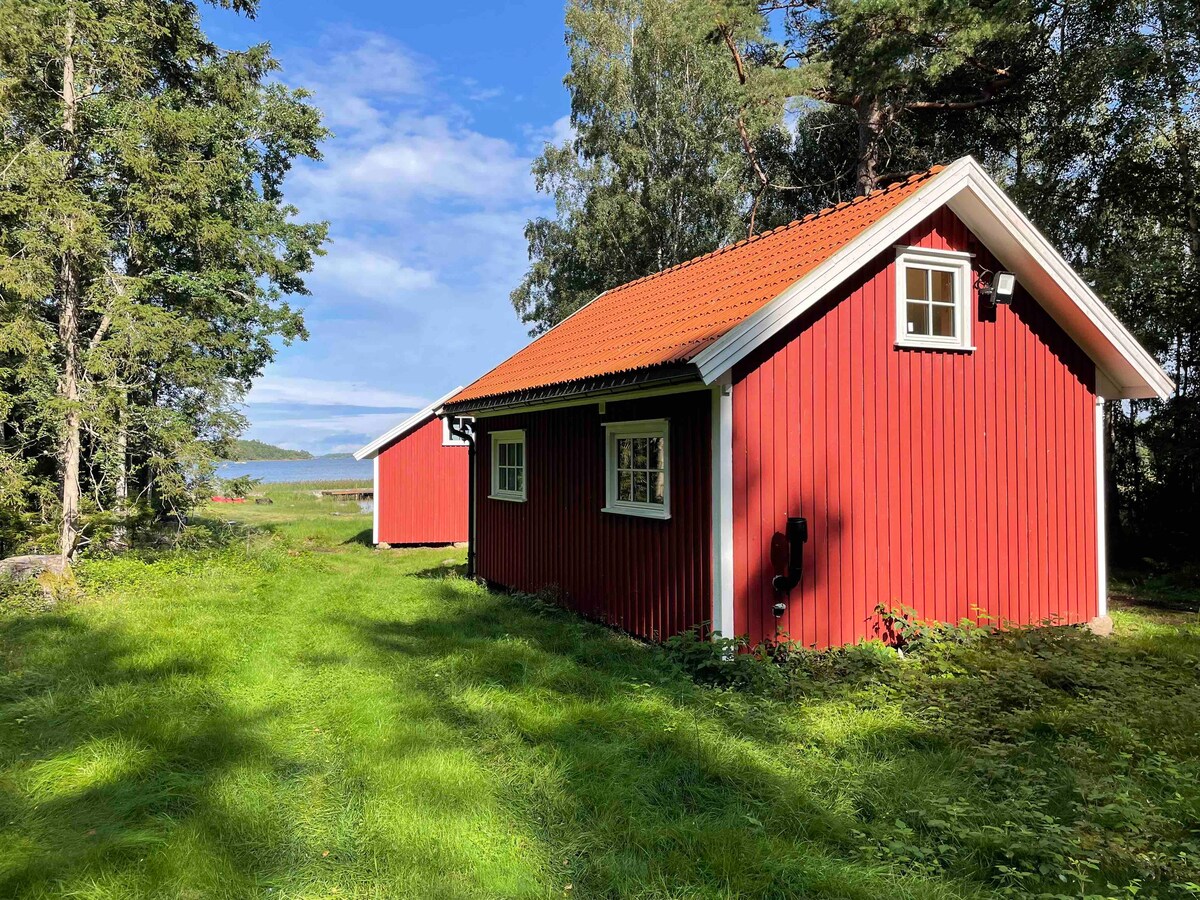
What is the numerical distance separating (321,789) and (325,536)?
16.6 metres

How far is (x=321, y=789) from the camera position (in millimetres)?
3775

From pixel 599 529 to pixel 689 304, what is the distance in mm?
2753

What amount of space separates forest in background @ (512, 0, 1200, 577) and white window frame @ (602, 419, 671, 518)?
9.34 meters

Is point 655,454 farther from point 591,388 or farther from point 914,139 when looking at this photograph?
point 914,139

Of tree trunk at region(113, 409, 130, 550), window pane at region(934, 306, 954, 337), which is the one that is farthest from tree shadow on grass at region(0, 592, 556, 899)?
window pane at region(934, 306, 954, 337)

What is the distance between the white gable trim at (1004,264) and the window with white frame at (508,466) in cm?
463

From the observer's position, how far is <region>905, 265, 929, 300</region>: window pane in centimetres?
666

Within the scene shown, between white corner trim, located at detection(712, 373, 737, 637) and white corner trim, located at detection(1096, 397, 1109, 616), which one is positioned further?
white corner trim, located at detection(1096, 397, 1109, 616)

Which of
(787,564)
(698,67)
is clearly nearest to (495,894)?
(787,564)

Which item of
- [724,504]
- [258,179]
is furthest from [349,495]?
[724,504]

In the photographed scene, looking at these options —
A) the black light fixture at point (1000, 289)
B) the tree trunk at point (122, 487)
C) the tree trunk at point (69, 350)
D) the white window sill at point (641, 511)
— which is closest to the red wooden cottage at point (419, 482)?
the tree trunk at point (122, 487)

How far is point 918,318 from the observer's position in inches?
265

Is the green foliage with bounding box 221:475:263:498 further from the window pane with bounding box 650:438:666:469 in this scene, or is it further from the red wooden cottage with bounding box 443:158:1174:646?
the window pane with bounding box 650:438:666:469

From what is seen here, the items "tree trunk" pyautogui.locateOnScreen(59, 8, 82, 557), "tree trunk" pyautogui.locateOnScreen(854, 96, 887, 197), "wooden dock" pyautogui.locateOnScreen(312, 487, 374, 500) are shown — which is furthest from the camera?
"wooden dock" pyautogui.locateOnScreen(312, 487, 374, 500)
